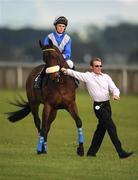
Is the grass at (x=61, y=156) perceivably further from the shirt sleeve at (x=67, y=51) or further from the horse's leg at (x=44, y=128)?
the shirt sleeve at (x=67, y=51)

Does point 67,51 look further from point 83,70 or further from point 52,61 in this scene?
point 83,70

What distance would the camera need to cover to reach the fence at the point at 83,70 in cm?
4394

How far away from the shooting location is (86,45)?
64438mm

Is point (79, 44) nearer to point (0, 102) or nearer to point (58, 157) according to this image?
point (0, 102)

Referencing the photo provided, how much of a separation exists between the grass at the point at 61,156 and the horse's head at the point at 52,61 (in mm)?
1341

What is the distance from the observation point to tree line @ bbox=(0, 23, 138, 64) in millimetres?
58344

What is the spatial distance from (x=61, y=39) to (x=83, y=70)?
2661 centimetres

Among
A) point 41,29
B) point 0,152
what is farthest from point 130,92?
point 0,152

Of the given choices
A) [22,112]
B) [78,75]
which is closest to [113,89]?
[78,75]

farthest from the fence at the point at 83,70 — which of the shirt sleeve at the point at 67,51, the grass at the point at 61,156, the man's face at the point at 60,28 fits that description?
the man's face at the point at 60,28

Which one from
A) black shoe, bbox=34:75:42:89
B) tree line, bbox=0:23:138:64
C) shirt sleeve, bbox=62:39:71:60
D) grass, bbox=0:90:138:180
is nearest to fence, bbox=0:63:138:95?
tree line, bbox=0:23:138:64

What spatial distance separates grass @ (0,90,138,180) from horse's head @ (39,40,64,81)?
1341 millimetres

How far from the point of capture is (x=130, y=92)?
1729 inches

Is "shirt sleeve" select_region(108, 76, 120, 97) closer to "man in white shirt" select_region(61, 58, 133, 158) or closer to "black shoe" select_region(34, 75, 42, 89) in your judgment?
"man in white shirt" select_region(61, 58, 133, 158)
